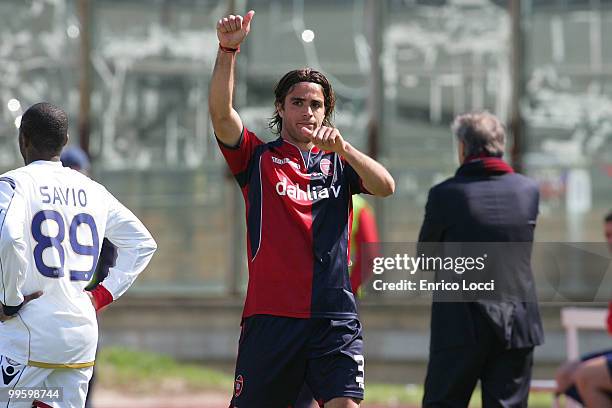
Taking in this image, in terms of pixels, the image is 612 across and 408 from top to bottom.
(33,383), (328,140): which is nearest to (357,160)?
(328,140)

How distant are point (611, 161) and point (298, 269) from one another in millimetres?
7572

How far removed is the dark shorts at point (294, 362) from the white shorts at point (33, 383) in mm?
854

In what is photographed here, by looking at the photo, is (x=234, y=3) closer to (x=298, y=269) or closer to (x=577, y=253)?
(x=577, y=253)

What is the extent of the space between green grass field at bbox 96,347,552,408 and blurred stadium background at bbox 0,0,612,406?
0.23 m

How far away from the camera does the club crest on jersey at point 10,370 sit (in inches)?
227

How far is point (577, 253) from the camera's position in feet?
42.3

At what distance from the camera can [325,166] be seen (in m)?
6.41

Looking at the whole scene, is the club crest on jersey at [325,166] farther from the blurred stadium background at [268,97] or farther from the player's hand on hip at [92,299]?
the blurred stadium background at [268,97]

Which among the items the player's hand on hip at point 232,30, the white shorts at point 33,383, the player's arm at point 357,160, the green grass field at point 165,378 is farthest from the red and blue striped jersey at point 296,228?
the green grass field at point 165,378

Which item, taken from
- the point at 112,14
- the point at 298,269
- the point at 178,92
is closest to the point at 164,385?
the point at 178,92

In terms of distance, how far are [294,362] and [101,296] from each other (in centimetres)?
100

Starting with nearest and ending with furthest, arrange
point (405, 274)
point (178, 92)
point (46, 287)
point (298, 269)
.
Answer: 1. point (46, 287)
2. point (298, 269)
3. point (405, 274)
4. point (178, 92)

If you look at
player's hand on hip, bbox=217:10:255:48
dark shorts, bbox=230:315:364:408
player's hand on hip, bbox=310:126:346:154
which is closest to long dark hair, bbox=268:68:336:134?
player's hand on hip, bbox=217:10:255:48

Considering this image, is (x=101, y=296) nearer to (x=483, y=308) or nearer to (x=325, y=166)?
(x=325, y=166)
